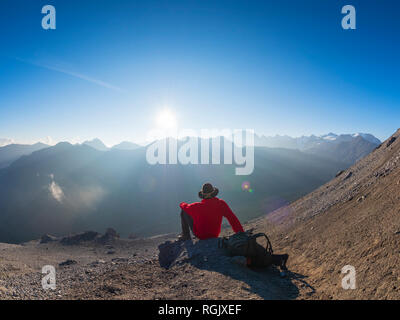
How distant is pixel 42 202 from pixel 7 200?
24.5 metres

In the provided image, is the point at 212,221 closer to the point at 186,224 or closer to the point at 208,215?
the point at 208,215

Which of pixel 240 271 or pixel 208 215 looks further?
pixel 208 215

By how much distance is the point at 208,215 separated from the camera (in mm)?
6238

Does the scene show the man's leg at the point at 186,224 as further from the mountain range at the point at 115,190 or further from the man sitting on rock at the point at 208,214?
the mountain range at the point at 115,190

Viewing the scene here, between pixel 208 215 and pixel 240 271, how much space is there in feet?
6.14

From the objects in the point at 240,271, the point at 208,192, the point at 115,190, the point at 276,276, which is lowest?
the point at 115,190

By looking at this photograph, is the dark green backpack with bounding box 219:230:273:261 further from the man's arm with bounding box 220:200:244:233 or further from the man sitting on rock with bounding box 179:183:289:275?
the man's arm with bounding box 220:200:244:233

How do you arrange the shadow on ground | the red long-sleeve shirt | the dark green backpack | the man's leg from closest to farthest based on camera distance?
the shadow on ground, the dark green backpack, the red long-sleeve shirt, the man's leg

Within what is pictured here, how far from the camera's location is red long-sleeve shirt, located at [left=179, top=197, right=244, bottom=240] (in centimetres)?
599

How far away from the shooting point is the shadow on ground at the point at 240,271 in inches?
161

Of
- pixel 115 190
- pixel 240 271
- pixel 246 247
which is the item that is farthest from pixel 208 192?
pixel 115 190

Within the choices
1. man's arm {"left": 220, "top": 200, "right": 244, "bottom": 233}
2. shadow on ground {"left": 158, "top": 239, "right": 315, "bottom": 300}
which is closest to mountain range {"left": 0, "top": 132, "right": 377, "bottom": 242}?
shadow on ground {"left": 158, "top": 239, "right": 315, "bottom": 300}
